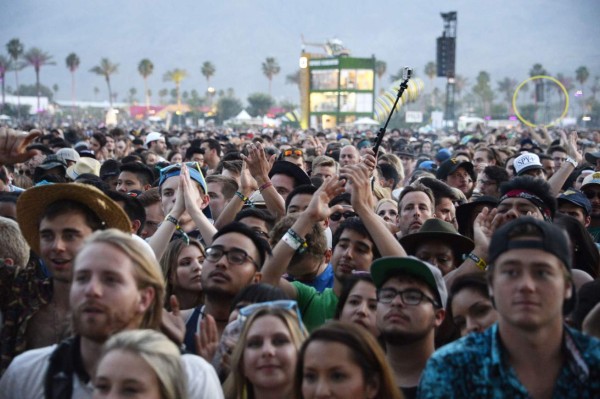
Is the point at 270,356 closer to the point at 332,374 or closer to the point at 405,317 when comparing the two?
the point at 332,374

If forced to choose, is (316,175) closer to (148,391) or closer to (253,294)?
(253,294)

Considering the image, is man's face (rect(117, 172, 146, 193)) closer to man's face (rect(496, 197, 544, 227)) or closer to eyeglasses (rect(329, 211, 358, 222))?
eyeglasses (rect(329, 211, 358, 222))

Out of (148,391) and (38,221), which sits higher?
(38,221)

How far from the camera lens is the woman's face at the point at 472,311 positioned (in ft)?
15.4

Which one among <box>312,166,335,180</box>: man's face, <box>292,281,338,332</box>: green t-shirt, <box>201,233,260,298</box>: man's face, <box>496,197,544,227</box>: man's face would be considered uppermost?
<box>496,197,544,227</box>: man's face

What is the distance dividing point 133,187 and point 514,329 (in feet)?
23.7

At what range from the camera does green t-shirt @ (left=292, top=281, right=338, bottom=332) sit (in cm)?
558

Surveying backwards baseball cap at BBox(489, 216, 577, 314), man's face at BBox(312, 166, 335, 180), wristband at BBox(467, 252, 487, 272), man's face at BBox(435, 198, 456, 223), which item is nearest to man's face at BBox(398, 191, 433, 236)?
man's face at BBox(435, 198, 456, 223)

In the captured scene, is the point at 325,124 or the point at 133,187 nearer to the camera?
the point at 133,187

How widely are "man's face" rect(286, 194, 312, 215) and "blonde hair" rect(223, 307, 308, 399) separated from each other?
3.33m

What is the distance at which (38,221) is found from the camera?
4.75 meters

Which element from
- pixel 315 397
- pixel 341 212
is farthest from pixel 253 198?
pixel 315 397

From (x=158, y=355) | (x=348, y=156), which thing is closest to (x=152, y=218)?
(x=348, y=156)

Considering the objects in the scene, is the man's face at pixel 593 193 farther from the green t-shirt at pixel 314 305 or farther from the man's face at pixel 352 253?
the green t-shirt at pixel 314 305
